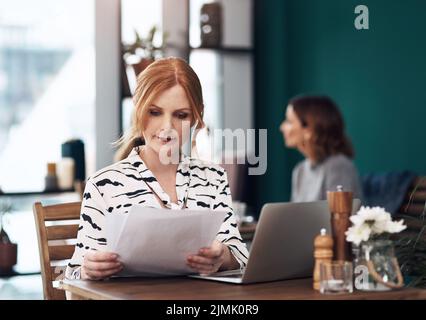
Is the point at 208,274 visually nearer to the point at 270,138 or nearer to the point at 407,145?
the point at 407,145

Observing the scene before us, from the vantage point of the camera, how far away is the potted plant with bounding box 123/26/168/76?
213 inches

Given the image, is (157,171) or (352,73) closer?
(157,171)

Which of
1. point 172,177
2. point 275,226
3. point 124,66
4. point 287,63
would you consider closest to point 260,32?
point 287,63

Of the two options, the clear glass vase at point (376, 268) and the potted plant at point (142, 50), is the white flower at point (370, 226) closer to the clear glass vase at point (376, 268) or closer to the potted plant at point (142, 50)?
the clear glass vase at point (376, 268)

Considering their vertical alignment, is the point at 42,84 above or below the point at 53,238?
above

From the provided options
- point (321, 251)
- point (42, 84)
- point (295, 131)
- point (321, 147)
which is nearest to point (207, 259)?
point (321, 251)

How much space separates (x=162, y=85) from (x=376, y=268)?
716 millimetres

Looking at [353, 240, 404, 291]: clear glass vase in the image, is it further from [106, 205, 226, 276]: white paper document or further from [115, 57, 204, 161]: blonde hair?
[115, 57, 204, 161]: blonde hair

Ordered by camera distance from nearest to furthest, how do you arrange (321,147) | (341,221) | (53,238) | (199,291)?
(199,291), (341,221), (53,238), (321,147)

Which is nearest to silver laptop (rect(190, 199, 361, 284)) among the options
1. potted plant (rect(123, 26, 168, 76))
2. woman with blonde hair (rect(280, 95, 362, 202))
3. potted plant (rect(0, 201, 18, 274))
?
woman with blonde hair (rect(280, 95, 362, 202))

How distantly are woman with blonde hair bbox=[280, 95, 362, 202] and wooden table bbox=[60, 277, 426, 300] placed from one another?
2646 millimetres

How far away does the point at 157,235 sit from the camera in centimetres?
181

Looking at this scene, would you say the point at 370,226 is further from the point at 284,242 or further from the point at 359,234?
the point at 284,242
